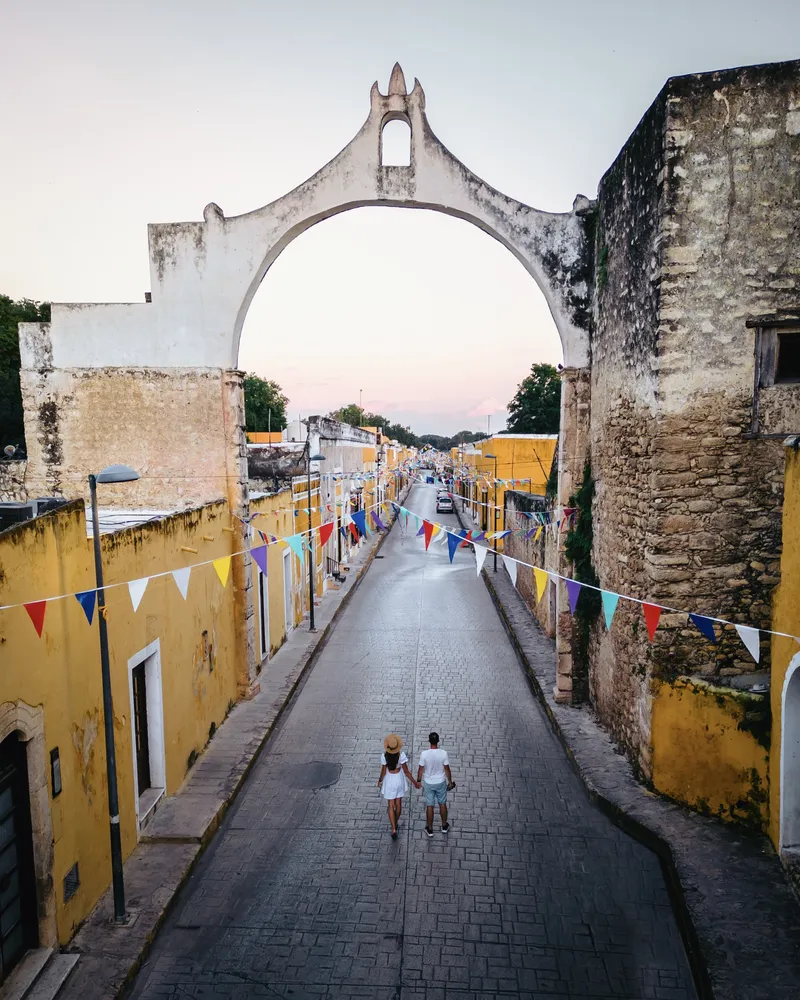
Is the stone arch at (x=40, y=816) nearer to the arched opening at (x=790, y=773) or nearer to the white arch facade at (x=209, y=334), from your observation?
the white arch facade at (x=209, y=334)

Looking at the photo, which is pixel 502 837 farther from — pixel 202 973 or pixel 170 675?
pixel 170 675

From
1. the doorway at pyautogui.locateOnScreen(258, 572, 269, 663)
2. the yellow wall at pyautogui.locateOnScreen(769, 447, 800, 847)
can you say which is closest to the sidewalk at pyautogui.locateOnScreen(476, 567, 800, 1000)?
the yellow wall at pyautogui.locateOnScreen(769, 447, 800, 847)

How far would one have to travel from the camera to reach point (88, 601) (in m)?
5.95

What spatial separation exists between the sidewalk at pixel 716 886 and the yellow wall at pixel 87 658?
539cm

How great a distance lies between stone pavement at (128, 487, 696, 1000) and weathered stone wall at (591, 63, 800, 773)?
6.07 ft

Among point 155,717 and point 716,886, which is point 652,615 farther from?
point 155,717

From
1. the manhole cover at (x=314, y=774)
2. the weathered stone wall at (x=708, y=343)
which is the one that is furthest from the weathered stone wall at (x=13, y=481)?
the weathered stone wall at (x=708, y=343)

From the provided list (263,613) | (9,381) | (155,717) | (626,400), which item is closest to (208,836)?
(155,717)

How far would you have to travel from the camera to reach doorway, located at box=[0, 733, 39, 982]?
524 cm

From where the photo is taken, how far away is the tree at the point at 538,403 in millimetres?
50312

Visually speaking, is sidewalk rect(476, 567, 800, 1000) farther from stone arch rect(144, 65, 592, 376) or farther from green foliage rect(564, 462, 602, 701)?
stone arch rect(144, 65, 592, 376)

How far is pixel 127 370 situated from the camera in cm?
1145

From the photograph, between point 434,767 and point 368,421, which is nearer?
point 434,767

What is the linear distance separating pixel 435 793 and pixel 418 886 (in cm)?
109
